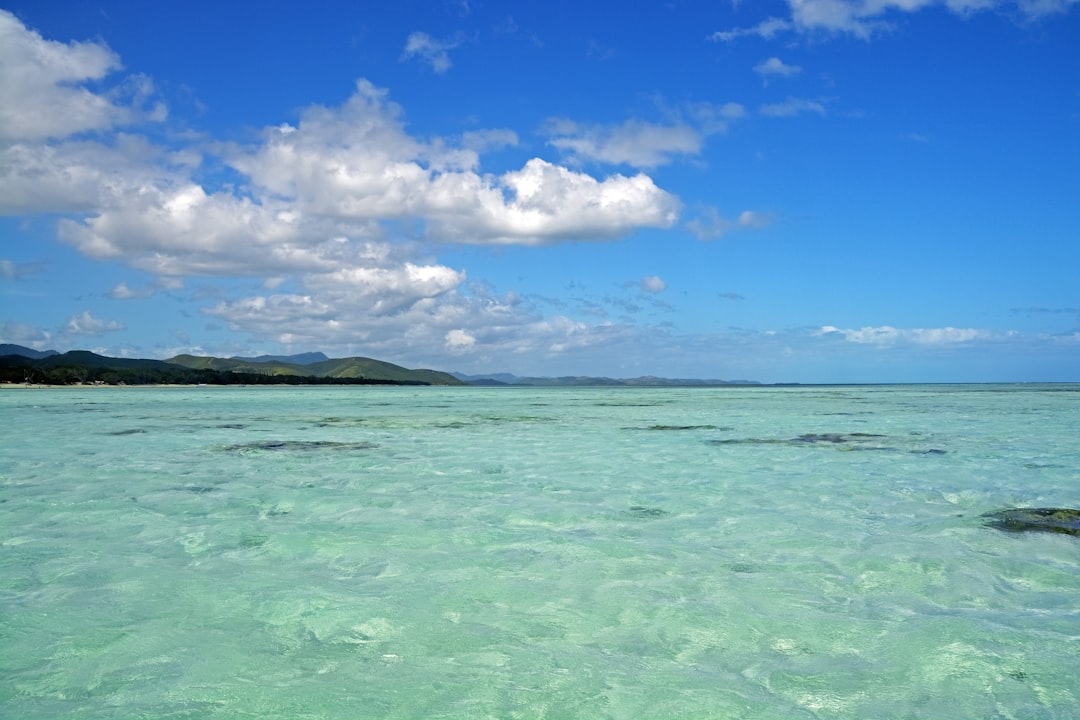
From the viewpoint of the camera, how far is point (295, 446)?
22375mm

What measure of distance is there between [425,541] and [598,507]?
346 centimetres

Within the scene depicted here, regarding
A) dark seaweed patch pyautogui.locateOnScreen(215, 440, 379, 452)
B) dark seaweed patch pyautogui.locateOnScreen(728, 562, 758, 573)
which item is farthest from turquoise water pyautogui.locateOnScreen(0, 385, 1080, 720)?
dark seaweed patch pyautogui.locateOnScreen(215, 440, 379, 452)

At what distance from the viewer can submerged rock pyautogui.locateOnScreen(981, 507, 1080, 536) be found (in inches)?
395

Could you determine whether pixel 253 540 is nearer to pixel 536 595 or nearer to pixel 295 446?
pixel 536 595

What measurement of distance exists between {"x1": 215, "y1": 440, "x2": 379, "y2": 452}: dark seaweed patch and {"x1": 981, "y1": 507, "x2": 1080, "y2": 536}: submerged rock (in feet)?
53.2

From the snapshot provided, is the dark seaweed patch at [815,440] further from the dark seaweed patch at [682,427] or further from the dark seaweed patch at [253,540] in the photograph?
the dark seaweed patch at [253,540]

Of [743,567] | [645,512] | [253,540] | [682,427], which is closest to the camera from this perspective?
[743,567]

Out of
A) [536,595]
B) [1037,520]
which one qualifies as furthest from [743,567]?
[1037,520]

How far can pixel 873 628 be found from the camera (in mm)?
6305

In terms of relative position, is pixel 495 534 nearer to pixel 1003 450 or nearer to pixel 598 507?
pixel 598 507

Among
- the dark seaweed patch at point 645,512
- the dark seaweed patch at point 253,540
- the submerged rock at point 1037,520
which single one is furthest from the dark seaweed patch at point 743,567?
the dark seaweed patch at point 253,540

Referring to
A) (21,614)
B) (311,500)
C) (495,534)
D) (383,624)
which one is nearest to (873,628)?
(383,624)

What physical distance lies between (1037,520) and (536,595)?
7892mm

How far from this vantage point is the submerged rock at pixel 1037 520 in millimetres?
10039
